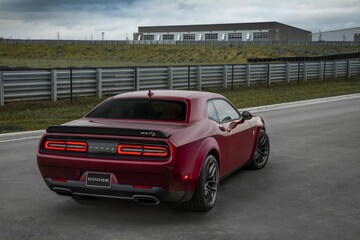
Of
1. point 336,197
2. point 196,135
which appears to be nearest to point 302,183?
point 336,197

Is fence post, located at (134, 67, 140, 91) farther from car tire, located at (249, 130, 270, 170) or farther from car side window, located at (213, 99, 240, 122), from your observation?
car side window, located at (213, 99, 240, 122)

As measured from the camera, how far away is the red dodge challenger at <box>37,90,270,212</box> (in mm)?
5441

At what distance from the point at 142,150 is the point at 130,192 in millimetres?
444

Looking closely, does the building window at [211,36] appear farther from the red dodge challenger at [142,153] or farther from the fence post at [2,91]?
the red dodge challenger at [142,153]

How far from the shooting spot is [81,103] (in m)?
19.9

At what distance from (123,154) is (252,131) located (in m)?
2.97

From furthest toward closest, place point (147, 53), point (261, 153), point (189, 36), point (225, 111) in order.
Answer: point (189, 36) < point (147, 53) < point (261, 153) < point (225, 111)

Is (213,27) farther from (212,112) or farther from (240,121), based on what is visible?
(212,112)

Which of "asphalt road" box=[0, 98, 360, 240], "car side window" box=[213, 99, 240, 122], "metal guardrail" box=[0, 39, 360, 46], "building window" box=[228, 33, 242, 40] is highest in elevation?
"building window" box=[228, 33, 242, 40]

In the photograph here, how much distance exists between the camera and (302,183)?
760 cm

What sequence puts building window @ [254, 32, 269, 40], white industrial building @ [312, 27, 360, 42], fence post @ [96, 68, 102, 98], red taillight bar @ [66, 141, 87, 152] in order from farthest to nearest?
white industrial building @ [312, 27, 360, 42] → building window @ [254, 32, 269, 40] → fence post @ [96, 68, 102, 98] → red taillight bar @ [66, 141, 87, 152]

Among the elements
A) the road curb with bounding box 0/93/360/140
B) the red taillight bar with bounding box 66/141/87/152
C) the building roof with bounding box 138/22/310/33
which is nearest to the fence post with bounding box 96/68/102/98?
the road curb with bounding box 0/93/360/140

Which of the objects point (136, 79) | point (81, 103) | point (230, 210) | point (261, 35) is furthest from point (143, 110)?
point (261, 35)

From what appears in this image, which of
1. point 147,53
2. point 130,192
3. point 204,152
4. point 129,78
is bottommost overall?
point 130,192
